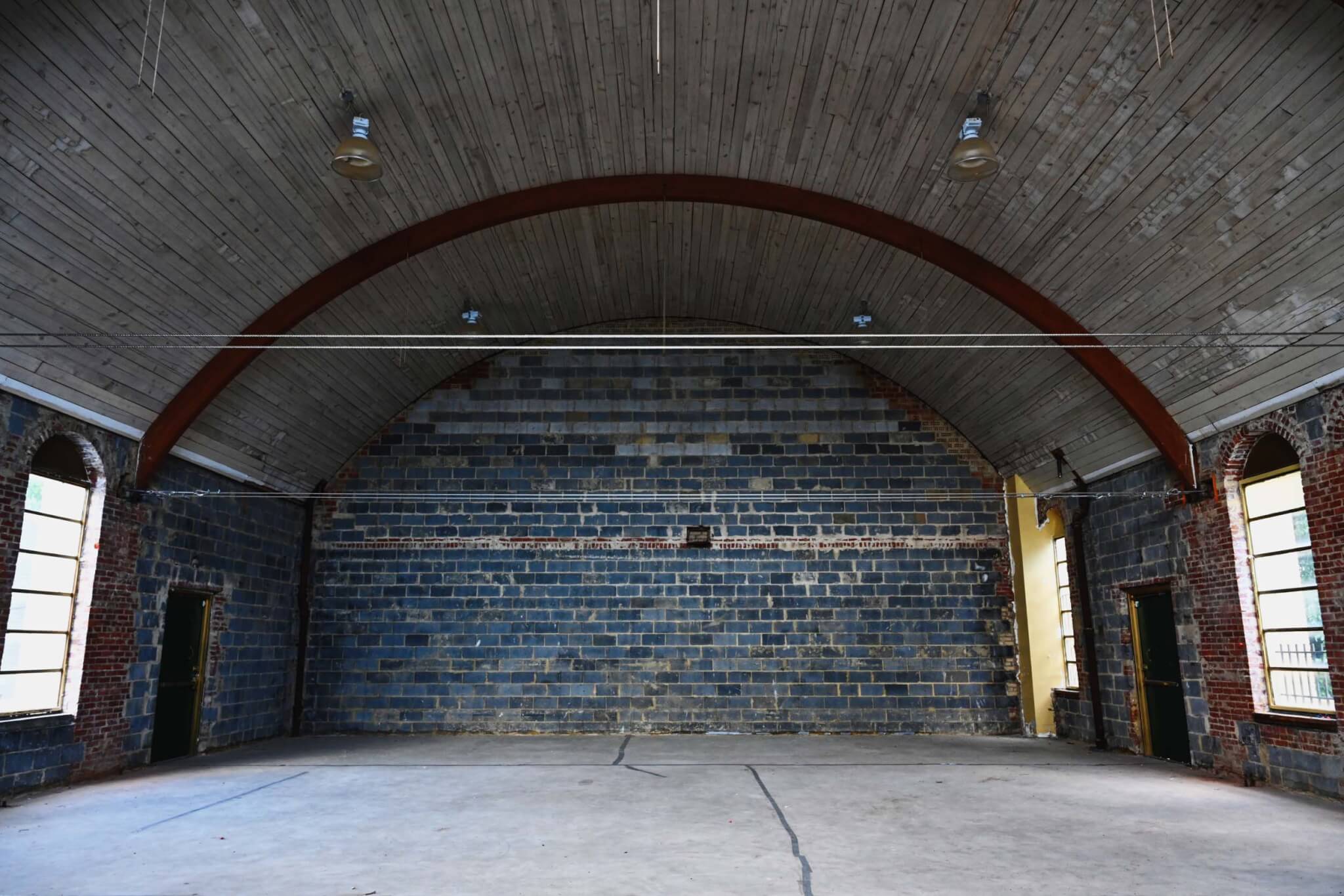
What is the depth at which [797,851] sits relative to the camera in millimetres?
5605

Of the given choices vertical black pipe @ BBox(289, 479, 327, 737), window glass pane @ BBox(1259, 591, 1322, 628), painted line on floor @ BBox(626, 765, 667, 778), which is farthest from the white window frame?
vertical black pipe @ BBox(289, 479, 327, 737)

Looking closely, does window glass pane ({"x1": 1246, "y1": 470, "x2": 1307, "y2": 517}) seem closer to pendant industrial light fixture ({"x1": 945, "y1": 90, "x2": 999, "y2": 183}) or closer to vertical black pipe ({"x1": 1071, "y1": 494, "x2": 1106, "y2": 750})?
vertical black pipe ({"x1": 1071, "y1": 494, "x2": 1106, "y2": 750})

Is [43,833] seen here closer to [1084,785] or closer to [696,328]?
[1084,785]

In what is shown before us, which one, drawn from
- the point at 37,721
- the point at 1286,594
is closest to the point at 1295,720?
the point at 1286,594

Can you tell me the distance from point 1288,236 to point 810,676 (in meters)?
7.97

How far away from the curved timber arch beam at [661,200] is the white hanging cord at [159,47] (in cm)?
302

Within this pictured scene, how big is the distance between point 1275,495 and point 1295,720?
1975mm

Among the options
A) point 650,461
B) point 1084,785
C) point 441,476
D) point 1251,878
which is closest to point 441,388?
point 441,476

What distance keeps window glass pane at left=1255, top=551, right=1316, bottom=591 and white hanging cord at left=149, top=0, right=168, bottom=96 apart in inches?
380

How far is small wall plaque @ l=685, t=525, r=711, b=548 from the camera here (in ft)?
42.1

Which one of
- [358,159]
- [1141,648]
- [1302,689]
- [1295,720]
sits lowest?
[1295,720]

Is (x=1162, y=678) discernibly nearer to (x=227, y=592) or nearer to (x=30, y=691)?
(x=227, y=592)

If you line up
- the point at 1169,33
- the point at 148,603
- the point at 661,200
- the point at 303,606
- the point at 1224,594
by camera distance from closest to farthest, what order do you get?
1. the point at 1169,33
2. the point at 1224,594
3. the point at 148,603
4. the point at 661,200
5. the point at 303,606

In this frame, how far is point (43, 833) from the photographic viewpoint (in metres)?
6.08
